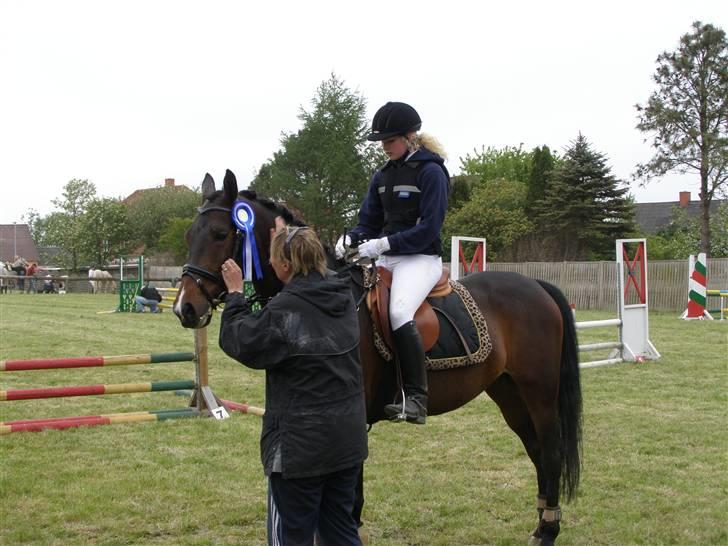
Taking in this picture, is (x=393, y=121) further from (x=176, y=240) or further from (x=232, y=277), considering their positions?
(x=176, y=240)

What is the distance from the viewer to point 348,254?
174 inches

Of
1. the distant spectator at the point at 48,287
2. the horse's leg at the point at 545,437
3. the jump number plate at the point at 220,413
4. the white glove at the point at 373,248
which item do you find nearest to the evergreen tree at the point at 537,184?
the distant spectator at the point at 48,287

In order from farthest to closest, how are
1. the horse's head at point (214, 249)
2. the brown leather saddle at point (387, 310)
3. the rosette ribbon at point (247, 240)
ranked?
the brown leather saddle at point (387, 310), the rosette ribbon at point (247, 240), the horse's head at point (214, 249)

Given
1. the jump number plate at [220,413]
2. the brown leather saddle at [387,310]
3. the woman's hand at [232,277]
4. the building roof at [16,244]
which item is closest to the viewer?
the woman's hand at [232,277]

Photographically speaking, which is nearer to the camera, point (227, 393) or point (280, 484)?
point (280, 484)

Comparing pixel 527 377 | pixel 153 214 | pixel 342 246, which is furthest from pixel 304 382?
pixel 153 214

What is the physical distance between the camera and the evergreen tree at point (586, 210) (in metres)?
38.4

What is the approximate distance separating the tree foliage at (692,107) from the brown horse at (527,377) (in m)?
32.7

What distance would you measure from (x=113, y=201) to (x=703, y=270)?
53932mm

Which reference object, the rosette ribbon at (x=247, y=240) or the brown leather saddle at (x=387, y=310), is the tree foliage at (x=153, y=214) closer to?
the brown leather saddle at (x=387, y=310)

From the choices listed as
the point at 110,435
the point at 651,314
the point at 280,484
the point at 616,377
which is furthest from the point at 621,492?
the point at 651,314

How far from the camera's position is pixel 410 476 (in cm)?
631

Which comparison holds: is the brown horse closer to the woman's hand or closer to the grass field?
the grass field

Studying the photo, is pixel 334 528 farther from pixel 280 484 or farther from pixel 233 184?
pixel 233 184
